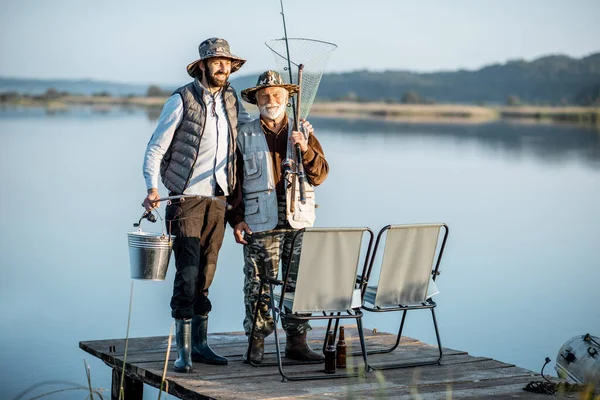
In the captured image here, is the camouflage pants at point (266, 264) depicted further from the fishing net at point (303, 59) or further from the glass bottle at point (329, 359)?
the fishing net at point (303, 59)

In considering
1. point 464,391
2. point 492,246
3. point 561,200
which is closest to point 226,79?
point 464,391

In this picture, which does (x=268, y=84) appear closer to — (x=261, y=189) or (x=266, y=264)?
(x=261, y=189)

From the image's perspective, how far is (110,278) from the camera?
37.6ft

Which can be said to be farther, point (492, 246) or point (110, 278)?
point (492, 246)

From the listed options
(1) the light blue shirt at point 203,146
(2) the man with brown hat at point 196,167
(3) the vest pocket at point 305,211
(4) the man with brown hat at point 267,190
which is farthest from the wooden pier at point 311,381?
(1) the light blue shirt at point 203,146

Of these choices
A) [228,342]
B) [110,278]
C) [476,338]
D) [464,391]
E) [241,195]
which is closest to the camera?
[464,391]

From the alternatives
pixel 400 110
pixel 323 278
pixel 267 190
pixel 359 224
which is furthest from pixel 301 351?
pixel 400 110

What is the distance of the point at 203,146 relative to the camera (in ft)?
20.0

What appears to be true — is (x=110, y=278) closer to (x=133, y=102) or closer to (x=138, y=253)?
(x=138, y=253)

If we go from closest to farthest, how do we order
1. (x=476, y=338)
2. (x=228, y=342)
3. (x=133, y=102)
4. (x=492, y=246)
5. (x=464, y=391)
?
1. (x=464, y=391)
2. (x=228, y=342)
3. (x=476, y=338)
4. (x=492, y=246)
5. (x=133, y=102)

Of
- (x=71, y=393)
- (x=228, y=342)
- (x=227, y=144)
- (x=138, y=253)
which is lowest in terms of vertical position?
(x=71, y=393)

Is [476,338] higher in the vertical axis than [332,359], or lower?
lower

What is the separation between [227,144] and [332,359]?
1132 mm

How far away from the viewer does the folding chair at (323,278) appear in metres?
5.87
